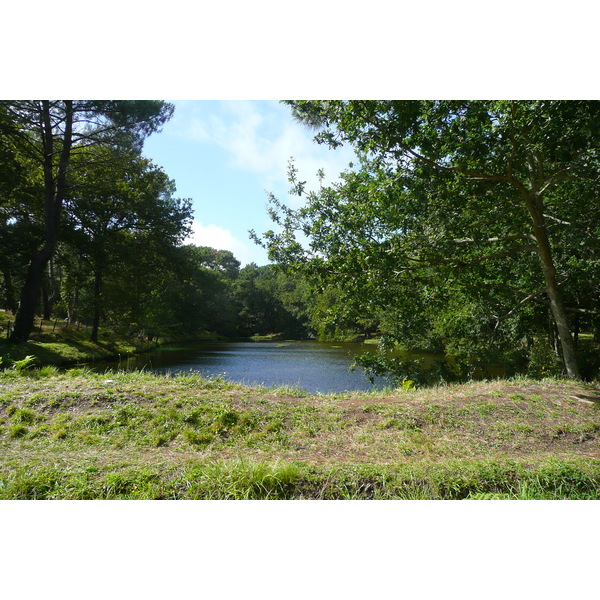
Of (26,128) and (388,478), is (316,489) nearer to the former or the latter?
(388,478)

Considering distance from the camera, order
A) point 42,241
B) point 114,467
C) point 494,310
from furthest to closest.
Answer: point 42,241, point 494,310, point 114,467

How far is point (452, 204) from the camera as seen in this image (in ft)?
20.2

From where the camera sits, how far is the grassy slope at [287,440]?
124 inches

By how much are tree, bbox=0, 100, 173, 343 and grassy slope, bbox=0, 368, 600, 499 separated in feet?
28.5

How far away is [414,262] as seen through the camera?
7.19 meters

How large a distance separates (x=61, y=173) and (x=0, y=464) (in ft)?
42.5

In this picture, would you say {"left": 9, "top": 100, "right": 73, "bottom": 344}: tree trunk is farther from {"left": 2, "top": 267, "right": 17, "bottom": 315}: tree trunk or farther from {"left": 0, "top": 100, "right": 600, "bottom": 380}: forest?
{"left": 2, "top": 267, "right": 17, "bottom": 315}: tree trunk

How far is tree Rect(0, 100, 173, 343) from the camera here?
1226 cm

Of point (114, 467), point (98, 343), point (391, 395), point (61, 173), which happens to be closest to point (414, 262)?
point (391, 395)

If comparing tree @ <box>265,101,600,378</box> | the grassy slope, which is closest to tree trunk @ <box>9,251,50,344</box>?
the grassy slope

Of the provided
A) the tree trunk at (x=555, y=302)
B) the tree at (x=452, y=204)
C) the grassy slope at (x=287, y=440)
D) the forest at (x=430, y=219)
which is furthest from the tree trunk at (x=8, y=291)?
the tree trunk at (x=555, y=302)

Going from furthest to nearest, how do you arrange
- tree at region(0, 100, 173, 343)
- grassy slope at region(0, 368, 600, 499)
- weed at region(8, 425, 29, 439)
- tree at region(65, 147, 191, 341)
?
1. tree at region(65, 147, 191, 341)
2. tree at region(0, 100, 173, 343)
3. weed at region(8, 425, 29, 439)
4. grassy slope at region(0, 368, 600, 499)

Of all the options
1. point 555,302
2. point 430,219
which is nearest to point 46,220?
point 430,219

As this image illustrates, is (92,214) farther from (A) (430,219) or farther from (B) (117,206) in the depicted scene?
(A) (430,219)
